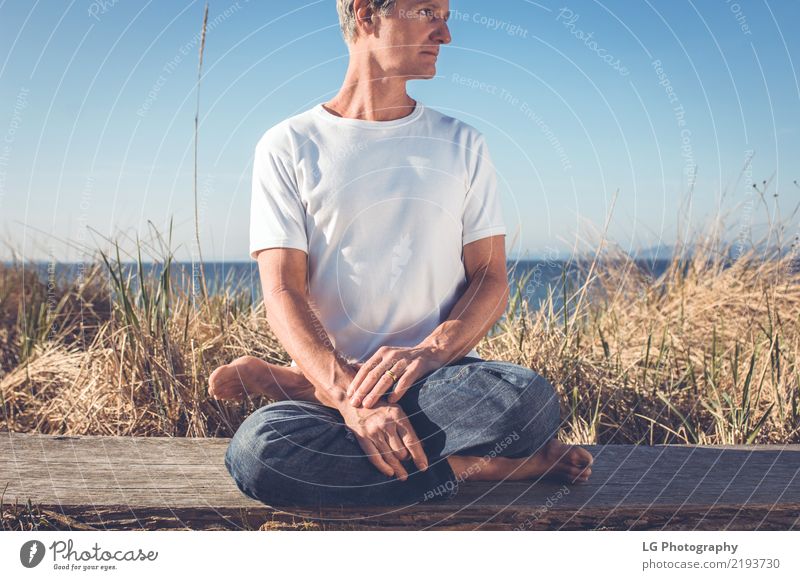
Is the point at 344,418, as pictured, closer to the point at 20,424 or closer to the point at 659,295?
the point at 20,424

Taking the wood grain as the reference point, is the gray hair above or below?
above

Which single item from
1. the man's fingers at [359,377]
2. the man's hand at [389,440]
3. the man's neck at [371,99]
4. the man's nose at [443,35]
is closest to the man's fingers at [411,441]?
the man's hand at [389,440]

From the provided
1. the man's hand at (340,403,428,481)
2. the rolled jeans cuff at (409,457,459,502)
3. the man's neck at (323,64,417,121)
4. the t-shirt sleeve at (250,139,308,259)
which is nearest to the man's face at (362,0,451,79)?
the man's neck at (323,64,417,121)

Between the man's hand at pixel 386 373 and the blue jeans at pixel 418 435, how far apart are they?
2.0 inches

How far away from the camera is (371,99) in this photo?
2510 mm

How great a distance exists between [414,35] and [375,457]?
1.23 meters

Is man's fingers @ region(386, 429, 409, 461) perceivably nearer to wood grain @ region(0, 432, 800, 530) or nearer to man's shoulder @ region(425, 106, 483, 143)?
wood grain @ region(0, 432, 800, 530)

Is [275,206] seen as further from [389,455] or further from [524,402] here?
[524,402]

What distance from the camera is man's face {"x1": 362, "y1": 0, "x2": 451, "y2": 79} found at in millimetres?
2338

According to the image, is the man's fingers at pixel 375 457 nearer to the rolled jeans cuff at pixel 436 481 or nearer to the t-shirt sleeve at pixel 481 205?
the rolled jeans cuff at pixel 436 481

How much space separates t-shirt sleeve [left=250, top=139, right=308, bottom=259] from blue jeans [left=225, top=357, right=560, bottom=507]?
0.52 meters

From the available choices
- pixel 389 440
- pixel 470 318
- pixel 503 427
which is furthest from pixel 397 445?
pixel 470 318

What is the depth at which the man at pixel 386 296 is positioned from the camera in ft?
7.17
